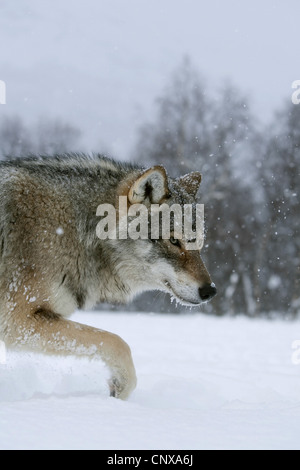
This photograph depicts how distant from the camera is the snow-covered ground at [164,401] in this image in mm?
2574

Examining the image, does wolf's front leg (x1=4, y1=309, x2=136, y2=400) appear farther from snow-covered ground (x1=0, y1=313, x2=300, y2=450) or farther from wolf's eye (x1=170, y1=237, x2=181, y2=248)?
wolf's eye (x1=170, y1=237, x2=181, y2=248)

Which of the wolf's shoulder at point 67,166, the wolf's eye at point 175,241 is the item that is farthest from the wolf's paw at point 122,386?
the wolf's shoulder at point 67,166

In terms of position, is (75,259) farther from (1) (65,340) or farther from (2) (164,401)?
(2) (164,401)

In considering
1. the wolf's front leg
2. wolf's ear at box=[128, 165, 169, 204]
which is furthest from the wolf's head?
the wolf's front leg

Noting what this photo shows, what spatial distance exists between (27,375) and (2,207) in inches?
56.5

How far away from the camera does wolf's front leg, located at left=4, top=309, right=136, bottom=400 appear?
389cm

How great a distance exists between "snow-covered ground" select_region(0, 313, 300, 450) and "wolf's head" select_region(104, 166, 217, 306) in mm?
843

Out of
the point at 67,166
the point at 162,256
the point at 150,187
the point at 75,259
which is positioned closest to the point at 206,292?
the point at 162,256

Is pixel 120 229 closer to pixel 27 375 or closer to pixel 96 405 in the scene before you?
pixel 27 375

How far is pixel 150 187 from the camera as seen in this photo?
4.38 m

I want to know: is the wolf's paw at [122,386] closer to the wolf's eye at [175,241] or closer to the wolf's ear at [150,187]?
the wolf's eye at [175,241]

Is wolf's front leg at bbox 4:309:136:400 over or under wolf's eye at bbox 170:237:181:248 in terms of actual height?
under
